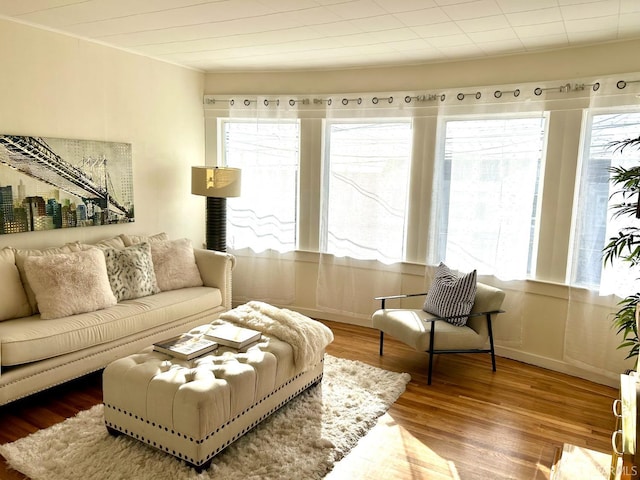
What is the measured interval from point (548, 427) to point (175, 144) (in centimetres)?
427

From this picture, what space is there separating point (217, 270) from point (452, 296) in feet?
7.23

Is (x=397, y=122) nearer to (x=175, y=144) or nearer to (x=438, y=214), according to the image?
(x=438, y=214)

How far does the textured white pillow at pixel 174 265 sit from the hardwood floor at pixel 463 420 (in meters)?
1.01

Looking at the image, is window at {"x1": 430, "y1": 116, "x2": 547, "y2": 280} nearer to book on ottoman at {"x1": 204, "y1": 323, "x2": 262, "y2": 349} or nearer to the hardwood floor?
the hardwood floor

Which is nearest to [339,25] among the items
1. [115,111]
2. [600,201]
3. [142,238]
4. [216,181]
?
[216,181]

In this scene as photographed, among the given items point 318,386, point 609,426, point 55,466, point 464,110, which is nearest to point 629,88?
point 464,110

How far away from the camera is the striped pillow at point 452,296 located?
3.83 metres

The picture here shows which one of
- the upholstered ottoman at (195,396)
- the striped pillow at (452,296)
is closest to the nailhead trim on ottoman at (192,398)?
the upholstered ottoman at (195,396)

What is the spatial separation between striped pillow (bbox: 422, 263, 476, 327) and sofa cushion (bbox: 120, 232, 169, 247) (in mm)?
2616

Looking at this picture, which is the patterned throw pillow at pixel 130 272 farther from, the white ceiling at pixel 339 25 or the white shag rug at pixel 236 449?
the white ceiling at pixel 339 25

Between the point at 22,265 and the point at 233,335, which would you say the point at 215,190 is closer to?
the point at 22,265

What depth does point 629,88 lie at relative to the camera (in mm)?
3539

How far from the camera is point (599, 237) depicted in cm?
372

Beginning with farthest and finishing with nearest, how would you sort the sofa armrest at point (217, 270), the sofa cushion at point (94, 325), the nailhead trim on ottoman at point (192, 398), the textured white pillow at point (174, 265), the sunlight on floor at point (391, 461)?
the sofa armrest at point (217, 270) < the textured white pillow at point (174, 265) < the sofa cushion at point (94, 325) < the sunlight on floor at point (391, 461) < the nailhead trim on ottoman at point (192, 398)
